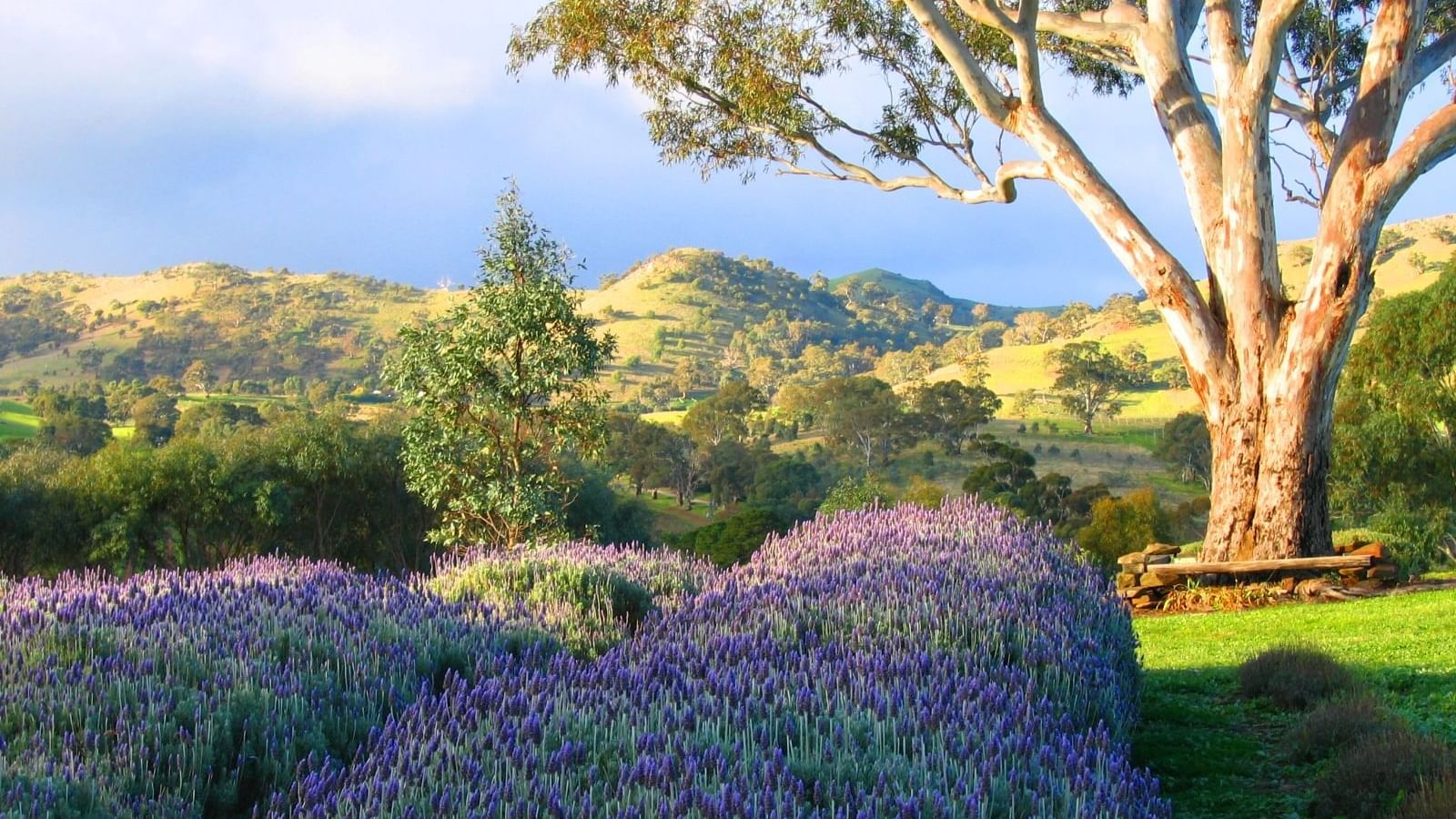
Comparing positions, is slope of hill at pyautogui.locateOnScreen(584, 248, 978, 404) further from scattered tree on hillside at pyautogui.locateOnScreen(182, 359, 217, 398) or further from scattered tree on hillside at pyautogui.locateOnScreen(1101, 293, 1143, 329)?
scattered tree on hillside at pyautogui.locateOnScreen(182, 359, 217, 398)

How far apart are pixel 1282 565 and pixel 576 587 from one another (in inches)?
369

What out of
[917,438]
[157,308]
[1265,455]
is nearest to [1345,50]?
[1265,455]

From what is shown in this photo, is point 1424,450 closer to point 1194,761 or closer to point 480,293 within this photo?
point 480,293

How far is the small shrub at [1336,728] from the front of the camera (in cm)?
518

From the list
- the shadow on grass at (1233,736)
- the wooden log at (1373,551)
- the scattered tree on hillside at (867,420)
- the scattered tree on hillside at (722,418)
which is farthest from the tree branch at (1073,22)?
the scattered tree on hillside at (722,418)

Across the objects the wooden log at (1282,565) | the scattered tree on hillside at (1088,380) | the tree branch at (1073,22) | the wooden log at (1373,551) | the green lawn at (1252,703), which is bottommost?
the green lawn at (1252,703)

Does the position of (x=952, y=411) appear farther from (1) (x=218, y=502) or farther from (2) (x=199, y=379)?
(2) (x=199, y=379)

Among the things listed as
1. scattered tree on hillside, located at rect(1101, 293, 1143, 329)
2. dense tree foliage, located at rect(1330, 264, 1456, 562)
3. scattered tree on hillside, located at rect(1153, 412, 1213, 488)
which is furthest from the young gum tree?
scattered tree on hillside, located at rect(1101, 293, 1143, 329)

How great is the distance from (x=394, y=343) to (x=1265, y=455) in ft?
437

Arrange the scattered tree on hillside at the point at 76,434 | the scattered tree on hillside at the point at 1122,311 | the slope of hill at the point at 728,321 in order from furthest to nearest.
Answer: the slope of hill at the point at 728,321, the scattered tree on hillside at the point at 1122,311, the scattered tree on hillside at the point at 76,434

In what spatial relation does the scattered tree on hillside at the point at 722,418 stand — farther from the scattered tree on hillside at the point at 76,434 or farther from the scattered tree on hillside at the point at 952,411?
the scattered tree on hillside at the point at 76,434

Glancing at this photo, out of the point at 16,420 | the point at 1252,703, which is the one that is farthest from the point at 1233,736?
the point at 16,420

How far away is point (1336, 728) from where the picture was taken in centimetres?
526

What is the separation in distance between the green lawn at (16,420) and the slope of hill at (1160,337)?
62.5m
